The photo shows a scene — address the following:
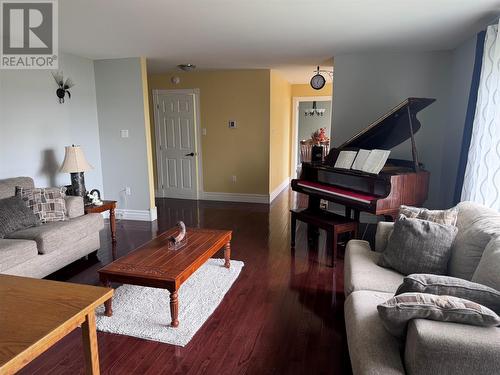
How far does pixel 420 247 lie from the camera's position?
2145mm

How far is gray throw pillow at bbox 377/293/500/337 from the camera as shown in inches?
49.7

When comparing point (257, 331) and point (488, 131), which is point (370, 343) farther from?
point (488, 131)

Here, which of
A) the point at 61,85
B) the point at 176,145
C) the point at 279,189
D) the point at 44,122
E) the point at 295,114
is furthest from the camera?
the point at 295,114

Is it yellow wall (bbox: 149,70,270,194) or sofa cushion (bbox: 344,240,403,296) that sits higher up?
yellow wall (bbox: 149,70,270,194)

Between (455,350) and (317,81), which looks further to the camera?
(317,81)

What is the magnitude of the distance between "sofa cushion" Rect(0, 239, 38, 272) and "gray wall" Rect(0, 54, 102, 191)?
1.26 meters

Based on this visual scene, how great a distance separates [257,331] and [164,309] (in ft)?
2.44

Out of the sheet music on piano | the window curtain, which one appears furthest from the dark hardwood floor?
the window curtain

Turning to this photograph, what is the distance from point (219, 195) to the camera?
253 inches

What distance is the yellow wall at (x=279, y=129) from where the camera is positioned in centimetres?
608

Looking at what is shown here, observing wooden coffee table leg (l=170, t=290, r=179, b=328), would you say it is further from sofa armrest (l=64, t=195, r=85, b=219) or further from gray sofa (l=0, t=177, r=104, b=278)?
sofa armrest (l=64, t=195, r=85, b=219)

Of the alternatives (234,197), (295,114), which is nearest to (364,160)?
(234,197)

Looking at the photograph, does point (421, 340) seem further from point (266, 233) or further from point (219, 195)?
point (219, 195)

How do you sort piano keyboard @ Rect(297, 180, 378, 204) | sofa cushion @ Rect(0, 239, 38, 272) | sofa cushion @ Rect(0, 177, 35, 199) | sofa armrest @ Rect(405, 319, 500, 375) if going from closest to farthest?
1. sofa armrest @ Rect(405, 319, 500, 375)
2. sofa cushion @ Rect(0, 239, 38, 272)
3. sofa cushion @ Rect(0, 177, 35, 199)
4. piano keyboard @ Rect(297, 180, 378, 204)
